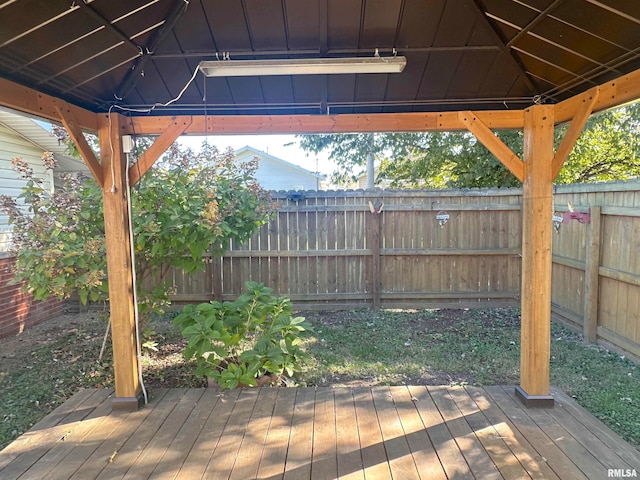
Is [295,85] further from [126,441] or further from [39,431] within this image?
[39,431]

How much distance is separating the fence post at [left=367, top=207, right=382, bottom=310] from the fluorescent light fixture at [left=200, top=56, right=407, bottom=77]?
3.50m

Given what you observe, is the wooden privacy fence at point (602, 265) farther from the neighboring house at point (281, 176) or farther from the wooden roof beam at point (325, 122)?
the neighboring house at point (281, 176)

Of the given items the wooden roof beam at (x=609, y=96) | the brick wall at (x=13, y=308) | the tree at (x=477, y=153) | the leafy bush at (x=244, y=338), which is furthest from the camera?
the tree at (x=477, y=153)

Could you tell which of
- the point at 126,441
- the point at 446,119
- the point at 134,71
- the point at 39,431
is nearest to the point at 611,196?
the point at 446,119

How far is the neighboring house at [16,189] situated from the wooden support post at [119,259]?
8.60 ft

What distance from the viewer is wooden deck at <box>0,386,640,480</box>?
2.25 meters

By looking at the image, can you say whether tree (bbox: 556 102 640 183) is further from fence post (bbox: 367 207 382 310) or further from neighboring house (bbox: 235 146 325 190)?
neighboring house (bbox: 235 146 325 190)

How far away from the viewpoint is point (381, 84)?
9.98 feet

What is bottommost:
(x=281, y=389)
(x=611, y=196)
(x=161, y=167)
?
(x=281, y=389)

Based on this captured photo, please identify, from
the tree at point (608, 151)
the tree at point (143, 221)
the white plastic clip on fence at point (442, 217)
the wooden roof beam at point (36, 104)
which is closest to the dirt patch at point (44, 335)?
the tree at point (143, 221)

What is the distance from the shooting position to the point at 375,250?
6094 mm

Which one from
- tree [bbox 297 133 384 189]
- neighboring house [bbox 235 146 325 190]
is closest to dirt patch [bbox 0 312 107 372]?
tree [bbox 297 133 384 189]

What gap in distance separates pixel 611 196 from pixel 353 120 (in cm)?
312

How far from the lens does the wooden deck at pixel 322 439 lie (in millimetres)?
2254
